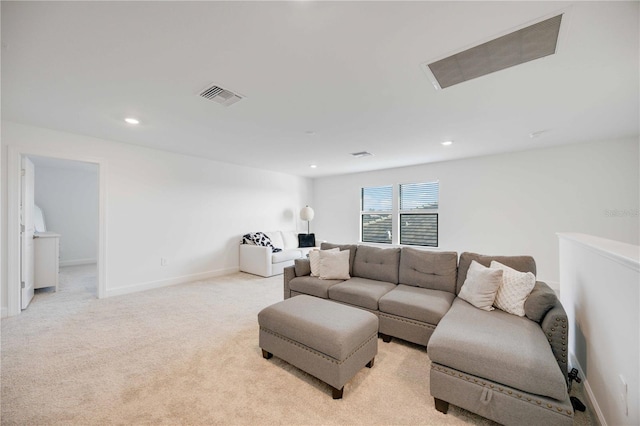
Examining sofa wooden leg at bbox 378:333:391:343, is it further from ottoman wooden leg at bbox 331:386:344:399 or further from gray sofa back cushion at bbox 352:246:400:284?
ottoman wooden leg at bbox 331:386:344:399

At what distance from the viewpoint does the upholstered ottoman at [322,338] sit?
5.61 ft

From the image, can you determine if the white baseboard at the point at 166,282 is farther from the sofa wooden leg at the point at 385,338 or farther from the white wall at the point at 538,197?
the white wall at the point at 538,197

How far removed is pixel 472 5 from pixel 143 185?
4.65m

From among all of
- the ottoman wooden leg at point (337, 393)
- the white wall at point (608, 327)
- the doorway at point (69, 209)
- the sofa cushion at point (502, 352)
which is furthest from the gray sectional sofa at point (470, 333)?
the doorway at point (69, 209)

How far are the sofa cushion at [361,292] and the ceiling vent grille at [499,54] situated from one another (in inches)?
80.1

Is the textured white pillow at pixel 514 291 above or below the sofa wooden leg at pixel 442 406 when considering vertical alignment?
above

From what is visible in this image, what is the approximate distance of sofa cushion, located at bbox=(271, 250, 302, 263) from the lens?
505 cm

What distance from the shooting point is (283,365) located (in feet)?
6.82

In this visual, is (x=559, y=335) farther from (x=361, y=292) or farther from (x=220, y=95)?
(x=220, y=95)

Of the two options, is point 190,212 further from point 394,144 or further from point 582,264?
point 582,264

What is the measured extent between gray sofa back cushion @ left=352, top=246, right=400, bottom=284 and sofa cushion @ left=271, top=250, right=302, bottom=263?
220cm

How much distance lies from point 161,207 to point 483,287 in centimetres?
469

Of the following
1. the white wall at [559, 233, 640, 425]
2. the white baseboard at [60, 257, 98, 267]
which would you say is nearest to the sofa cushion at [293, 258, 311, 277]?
the white wall at [559, 233, 640, 425]

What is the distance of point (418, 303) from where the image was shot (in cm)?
232
